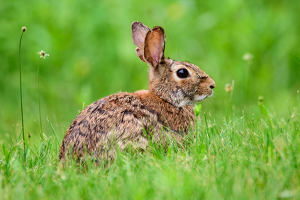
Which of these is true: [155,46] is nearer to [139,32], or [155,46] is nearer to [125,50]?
[139,32]

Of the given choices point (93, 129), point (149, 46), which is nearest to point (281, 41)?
point (149, 46)

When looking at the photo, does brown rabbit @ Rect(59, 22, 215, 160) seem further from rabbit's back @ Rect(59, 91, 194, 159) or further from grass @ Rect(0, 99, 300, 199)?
grass @ Rect(0, 99, 300, 199)

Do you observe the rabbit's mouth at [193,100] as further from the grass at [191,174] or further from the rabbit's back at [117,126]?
the grass at [191,174]

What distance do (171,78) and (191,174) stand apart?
1.81 meters

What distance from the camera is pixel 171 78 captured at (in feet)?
15.6

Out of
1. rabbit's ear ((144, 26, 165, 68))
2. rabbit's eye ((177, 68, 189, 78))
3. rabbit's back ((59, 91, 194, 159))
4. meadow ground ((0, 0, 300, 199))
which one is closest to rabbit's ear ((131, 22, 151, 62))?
rabbit's ear ((144, 26, 165, 68))

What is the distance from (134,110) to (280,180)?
1742 mm

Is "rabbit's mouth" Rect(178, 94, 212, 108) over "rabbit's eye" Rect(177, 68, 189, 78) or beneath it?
beneath

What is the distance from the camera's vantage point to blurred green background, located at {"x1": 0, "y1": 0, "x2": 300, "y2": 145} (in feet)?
24.8

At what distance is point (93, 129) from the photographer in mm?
3873

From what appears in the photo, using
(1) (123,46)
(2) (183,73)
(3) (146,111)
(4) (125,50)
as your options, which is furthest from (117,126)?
(1) (123,46)

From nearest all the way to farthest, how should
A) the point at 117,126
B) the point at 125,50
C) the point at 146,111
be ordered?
the point at 117,126
the point at 146,111
the point at 125,50

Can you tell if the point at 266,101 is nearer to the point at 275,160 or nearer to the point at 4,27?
the point at 275,160

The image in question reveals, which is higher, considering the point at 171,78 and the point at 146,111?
the point at 171,78
